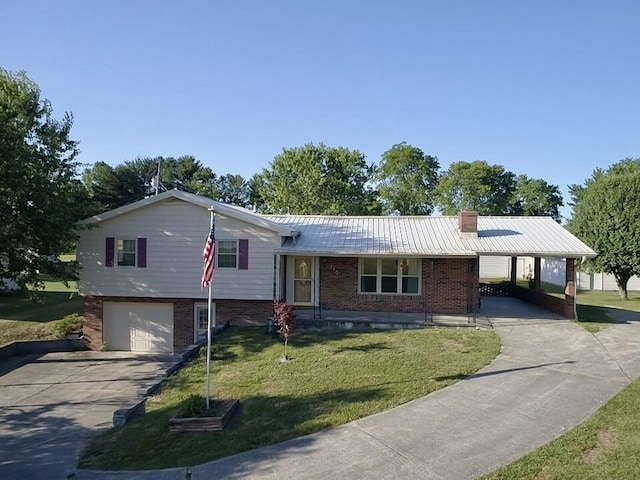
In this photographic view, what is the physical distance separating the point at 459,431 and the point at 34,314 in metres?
21.8

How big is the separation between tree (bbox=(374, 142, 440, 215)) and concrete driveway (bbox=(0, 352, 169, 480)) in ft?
114

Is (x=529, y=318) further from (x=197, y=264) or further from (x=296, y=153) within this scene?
(x=296, y=153)

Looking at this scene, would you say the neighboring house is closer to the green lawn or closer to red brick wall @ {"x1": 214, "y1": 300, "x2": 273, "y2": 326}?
red brick wall @ {"x1": 214, "y1": 300, "x2": 273, "y2": 326}

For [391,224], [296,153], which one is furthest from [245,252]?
[296,153]

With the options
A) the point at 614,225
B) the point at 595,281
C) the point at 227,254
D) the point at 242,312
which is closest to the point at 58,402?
the point at 242,312

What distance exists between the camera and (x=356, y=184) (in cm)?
4534

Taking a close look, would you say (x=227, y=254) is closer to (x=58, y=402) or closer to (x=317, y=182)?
(x=58, y=402)

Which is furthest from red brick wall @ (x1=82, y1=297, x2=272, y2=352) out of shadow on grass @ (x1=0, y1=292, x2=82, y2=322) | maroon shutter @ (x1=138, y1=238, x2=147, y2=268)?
shadow on grass @ (x1=0, y1=292, x2=82, y2=322)

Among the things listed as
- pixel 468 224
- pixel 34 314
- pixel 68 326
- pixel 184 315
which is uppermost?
pixel 468 224

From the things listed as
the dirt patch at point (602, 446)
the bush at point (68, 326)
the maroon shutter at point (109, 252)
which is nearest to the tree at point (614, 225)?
the dirt patch at point (602, 446)

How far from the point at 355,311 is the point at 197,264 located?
5800 millimetres

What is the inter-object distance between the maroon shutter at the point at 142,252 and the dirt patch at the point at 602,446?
48.7 feet

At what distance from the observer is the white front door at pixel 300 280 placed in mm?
17922

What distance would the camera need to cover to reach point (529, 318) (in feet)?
55.4
